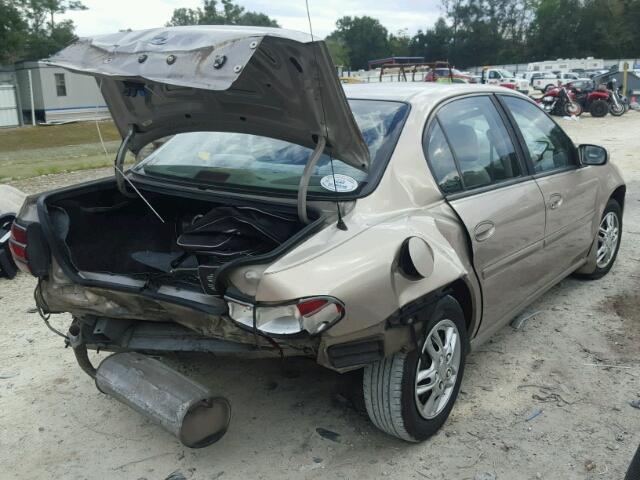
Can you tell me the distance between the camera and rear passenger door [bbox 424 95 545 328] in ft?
10.5

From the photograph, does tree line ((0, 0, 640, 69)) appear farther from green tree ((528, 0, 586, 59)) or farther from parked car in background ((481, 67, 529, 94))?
parked car in background ((481, 67, 529, 94))

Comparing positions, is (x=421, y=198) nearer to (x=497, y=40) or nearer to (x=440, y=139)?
(x=440, y=139)

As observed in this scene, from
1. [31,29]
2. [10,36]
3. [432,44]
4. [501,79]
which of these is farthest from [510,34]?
[10,36]

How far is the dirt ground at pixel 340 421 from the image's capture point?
284 cm

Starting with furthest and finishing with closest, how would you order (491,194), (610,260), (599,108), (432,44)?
(432,44)
(599,108)
(610,260)
(491,194)

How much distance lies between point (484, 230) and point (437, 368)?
0.77m

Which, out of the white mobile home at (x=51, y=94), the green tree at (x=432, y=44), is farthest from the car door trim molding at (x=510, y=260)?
the green tree at (x=432, y=44)

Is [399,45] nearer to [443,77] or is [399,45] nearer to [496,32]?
[496,32]

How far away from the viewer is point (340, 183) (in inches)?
114

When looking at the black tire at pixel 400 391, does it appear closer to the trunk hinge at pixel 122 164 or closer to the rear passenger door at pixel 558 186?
the rear passenger door at pixel 558 186

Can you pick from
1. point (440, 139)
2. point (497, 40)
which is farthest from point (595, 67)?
point (440, 139)

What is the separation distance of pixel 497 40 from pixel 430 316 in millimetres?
102365

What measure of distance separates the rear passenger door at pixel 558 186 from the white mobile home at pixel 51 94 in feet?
93.2

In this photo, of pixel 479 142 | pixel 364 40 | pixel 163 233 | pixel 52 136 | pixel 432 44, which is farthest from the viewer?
pixel 364 40
